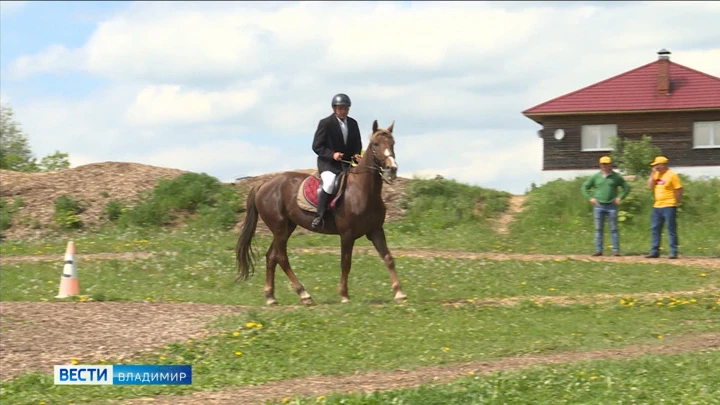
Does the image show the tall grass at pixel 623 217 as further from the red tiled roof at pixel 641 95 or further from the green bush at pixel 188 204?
the red tiled roof at pixel 641 95

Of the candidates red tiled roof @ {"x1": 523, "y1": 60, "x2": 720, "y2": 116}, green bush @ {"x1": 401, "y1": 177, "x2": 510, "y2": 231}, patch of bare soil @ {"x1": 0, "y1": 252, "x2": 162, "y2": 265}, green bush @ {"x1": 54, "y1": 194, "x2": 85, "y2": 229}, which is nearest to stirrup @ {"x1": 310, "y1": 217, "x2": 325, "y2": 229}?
patch of bare soil @ {"x1": 0, "y1": 252, "x2": 162, "y2": 265}

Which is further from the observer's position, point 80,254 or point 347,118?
point 80,254

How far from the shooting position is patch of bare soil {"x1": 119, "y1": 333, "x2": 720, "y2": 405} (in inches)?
414

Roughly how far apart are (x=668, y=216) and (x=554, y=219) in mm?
6737

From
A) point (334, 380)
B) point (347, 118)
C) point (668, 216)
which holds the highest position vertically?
point (347, 118)

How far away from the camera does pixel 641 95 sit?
1898 inches

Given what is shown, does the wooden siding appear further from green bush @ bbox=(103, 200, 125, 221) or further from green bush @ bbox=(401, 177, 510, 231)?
green bush @ bbox=(103, 200, 125, 221)

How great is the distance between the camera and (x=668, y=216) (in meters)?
21.8

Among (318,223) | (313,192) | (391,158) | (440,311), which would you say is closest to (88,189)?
(313,192)

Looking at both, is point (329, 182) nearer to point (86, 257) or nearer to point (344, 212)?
point (344, 212)

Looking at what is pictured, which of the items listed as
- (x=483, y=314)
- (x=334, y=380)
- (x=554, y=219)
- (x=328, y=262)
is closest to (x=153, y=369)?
(x=334, y=380)

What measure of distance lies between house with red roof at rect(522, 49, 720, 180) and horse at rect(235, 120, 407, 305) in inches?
1254

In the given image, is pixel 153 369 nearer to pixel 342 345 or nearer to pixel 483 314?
pixel 342 345

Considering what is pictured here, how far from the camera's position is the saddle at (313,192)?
1611 centimetres
